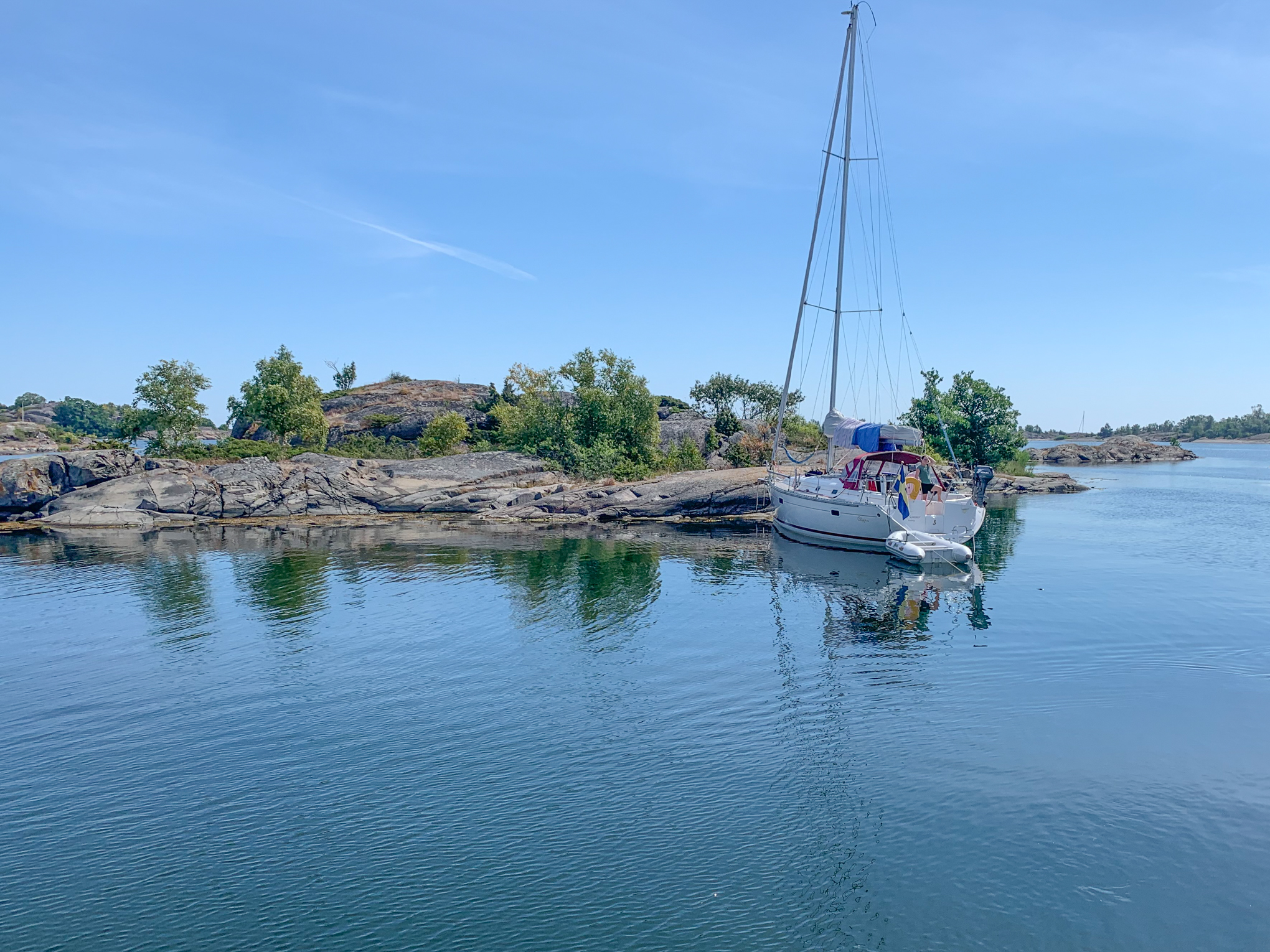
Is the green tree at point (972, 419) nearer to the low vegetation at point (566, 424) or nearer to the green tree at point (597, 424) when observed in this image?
the low vegetation at point (566, 424)

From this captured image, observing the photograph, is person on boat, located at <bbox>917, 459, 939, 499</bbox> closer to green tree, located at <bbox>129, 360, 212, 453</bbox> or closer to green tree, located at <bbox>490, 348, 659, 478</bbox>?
green tree, located at <bbox>490, 348, 659, 478</bbox>

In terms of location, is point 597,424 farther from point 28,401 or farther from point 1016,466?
point 28,401

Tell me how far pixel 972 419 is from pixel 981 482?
37.5 meters

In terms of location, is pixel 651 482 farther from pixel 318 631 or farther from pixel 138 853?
pixel 138 853

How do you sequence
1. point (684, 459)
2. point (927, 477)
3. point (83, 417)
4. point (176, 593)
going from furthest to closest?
point (83, 417), point (684, 459), point (927, 477), point (176, 593)

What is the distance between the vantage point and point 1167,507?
187ft

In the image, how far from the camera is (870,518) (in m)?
38.6

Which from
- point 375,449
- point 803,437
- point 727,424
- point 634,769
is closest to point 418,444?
point 375,449

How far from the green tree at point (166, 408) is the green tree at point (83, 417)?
128m

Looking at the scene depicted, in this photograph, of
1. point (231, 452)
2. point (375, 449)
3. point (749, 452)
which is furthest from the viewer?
point (375, 449)

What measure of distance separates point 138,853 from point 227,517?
4156 cm

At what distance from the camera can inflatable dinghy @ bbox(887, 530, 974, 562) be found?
35.3 meters

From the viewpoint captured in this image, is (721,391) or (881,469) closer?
(881,469)

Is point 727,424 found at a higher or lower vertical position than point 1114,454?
higher
